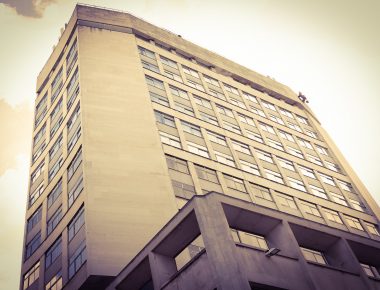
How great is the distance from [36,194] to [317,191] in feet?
93.8

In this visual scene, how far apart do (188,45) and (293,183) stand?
920 inches

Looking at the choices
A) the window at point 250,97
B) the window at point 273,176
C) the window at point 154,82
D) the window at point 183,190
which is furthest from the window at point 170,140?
the window at point 250,97

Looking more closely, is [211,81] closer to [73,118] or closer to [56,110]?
[56,110]

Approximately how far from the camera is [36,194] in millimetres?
39062

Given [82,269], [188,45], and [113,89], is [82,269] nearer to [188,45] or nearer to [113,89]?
[113,89]

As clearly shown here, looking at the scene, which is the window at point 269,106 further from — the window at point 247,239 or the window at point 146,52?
the window at point 247,239

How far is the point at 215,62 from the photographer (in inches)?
2196

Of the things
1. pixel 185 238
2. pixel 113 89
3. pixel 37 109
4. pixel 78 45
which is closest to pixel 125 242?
pixel 185 238

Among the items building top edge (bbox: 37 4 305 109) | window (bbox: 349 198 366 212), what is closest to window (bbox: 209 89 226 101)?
building top edge (bbox: 37 4 305 109)

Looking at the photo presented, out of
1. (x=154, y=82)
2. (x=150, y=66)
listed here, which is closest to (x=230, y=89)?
(x=150, y=66)

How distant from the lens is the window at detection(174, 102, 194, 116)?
41.5 m

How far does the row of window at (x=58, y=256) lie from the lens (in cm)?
2695

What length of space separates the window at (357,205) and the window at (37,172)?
33.3 meters

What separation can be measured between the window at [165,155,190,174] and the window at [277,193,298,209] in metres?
10.4
